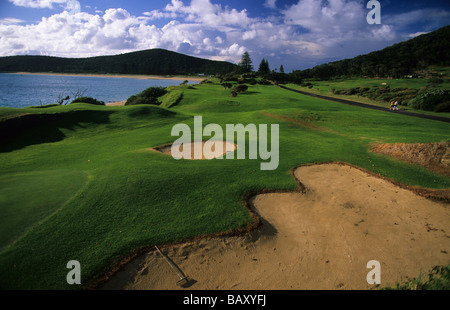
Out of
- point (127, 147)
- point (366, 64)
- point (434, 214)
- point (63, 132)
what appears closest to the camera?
point (434, 214)

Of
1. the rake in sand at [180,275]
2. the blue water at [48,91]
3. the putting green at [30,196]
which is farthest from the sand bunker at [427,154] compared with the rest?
the blue water at [48,91]

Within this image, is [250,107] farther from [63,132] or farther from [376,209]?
[376,209]

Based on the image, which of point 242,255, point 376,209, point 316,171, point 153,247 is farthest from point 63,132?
point 376,209

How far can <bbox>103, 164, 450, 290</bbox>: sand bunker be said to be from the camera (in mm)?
6266

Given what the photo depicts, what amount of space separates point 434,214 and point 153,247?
1123 centimetres

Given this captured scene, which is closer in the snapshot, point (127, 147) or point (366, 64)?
point (127, 147)

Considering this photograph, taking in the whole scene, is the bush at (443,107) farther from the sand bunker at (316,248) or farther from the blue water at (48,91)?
the blue water at (48,91)

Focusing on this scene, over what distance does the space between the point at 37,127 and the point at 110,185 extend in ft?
43.2

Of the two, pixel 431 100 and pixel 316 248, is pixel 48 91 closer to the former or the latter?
pixel 316 248

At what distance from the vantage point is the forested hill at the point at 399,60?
9286cm

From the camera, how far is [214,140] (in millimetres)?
18453

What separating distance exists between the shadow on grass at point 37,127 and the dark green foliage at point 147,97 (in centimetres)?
2506

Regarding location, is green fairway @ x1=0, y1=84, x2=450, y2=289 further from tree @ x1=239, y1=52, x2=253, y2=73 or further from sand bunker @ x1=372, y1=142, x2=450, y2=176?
tree @ x1=239, y1=52, x2=253, y2=73

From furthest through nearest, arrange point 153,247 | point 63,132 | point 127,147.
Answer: point 63,132 < point 127,147 < point 153,247
